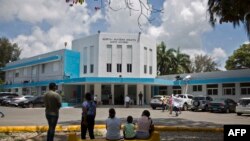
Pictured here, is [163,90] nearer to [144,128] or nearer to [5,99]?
[5,99]

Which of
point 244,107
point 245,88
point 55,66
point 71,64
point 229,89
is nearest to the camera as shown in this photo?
point 244,107

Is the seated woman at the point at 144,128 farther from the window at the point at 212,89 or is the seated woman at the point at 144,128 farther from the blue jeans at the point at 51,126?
the window at the point at 212,89

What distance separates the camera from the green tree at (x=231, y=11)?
13.7 m

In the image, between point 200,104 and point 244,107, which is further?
point 200,104

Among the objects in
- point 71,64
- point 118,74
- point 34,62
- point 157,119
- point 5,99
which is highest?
point 34,62

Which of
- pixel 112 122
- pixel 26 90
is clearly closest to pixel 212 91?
pixel 26 90

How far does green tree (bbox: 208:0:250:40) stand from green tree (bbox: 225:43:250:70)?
49.5 m

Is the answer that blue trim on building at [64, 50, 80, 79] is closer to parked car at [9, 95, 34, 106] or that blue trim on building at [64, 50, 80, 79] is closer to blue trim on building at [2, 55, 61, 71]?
blue trim on building at [2, 55, 61, 71]

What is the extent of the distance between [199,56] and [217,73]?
1079 inches

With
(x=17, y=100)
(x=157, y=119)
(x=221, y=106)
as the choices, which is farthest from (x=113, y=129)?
(x=17, y=100)

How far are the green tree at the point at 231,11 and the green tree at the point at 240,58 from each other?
4949cm

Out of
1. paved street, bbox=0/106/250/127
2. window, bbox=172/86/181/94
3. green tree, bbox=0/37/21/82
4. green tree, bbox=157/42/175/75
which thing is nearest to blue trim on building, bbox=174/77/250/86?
window, bbox=172/86/181/94

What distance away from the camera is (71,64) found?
50.3 meters

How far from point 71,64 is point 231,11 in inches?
1499
